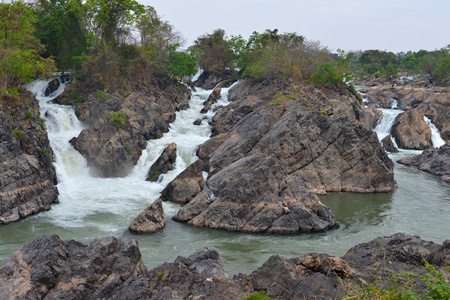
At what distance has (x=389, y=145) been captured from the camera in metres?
40.2

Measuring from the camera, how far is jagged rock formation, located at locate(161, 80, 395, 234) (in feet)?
64.7

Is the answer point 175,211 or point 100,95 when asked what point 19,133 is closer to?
point 175,211

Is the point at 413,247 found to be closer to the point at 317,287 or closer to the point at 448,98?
the point at 317,287

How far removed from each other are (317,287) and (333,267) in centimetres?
104

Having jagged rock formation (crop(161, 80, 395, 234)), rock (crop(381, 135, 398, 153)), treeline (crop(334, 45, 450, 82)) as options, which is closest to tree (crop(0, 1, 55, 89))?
jagged rock formation (crop(161, 80, 395, 234))

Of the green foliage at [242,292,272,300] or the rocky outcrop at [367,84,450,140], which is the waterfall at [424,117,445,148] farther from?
the green foliage at [242,292,272,300]

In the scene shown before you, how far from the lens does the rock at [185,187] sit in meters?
23.9

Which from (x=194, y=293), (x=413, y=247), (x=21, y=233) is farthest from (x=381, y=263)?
(x=21, y=233)

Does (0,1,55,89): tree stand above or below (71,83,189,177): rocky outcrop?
above

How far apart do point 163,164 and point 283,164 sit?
9420 millimetres

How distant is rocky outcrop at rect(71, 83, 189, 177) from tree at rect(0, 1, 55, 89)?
5.63 metres

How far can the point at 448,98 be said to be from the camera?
44.7m

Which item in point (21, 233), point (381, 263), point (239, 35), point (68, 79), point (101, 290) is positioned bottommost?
point (21, 233)

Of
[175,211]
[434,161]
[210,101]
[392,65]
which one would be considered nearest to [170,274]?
[175,211]
